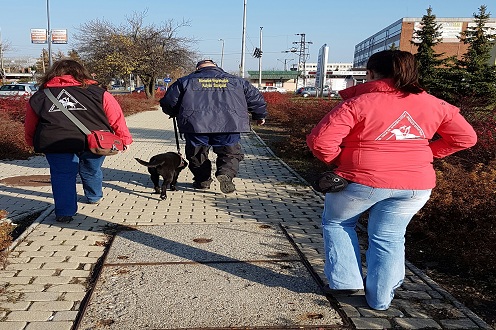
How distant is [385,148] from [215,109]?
3431mm

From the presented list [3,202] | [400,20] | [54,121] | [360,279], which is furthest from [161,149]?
[400,20]

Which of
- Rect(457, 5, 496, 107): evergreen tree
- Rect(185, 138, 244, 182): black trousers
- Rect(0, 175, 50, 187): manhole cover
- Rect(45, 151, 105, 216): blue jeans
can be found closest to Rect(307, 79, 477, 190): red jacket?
Rect(45, 151, 105, 216): blue jeans

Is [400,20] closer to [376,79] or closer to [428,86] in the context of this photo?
[428,86]

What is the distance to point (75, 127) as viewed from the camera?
15.1 ft

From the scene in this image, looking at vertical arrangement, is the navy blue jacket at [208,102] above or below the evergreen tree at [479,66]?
below

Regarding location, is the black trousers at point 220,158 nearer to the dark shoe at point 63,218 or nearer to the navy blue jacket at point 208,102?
the navy blue jacket at point 208,102

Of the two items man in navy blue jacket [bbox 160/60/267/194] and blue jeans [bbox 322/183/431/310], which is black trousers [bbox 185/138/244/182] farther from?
blue jeans [bbox 322/183/431/310]

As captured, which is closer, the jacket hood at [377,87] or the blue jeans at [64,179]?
the jacket hood at [377,87]

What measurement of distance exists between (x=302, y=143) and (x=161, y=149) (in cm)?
364

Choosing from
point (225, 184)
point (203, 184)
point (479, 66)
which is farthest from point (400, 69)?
point (479, 66)

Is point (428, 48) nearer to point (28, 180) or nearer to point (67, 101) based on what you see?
point (28, 180)

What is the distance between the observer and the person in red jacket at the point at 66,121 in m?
4.52

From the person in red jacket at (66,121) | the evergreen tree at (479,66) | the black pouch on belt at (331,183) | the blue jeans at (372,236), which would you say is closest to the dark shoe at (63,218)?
the person in red jacket at (66,121)

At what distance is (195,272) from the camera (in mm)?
3549
